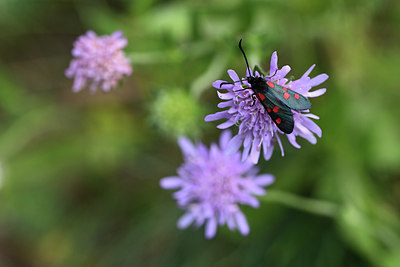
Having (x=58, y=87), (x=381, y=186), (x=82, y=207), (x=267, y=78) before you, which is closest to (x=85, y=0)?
(x=58, y=87)

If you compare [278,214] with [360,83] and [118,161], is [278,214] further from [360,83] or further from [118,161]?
[118,161]

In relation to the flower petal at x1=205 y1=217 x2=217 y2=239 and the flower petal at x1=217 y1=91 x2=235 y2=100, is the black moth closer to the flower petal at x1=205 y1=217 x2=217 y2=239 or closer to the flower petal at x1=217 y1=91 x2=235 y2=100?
the flower petal at x1=217 y1=91 x2=235 y2=100

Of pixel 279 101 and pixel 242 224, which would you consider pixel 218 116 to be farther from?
pixel 242 224

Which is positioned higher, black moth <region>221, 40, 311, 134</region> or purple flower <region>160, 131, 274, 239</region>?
purple flower <region>160, 131, 274, 239</region>

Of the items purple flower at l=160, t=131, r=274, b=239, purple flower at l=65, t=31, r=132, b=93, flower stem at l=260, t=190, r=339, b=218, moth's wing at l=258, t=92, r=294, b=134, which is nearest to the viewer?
moth's wing at l=258, t=92, r=294, b=134

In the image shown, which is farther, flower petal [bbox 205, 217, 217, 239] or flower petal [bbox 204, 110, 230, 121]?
flower petal [bbox 205, 217, 217, 239]

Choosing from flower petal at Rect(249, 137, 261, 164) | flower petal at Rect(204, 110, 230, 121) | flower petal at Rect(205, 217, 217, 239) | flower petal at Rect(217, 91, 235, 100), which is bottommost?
flower petal at Rect(249, 137, 261, 164)

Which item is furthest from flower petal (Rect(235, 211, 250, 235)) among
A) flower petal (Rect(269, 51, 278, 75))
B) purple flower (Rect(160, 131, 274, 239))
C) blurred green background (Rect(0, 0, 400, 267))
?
flower petal (Rect(269, 51, 278, 75))

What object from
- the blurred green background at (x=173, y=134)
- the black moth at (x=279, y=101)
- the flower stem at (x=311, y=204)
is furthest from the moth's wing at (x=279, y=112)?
the flower stem at (x=311, y=204)
